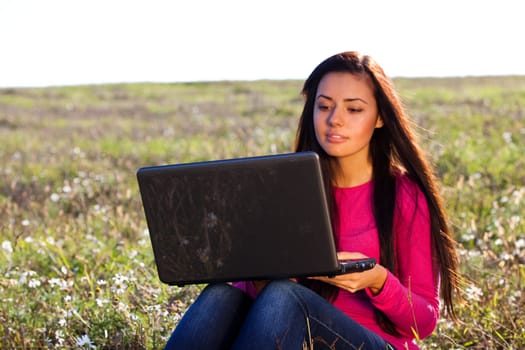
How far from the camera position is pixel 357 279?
286 cm

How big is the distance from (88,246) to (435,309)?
3325mm

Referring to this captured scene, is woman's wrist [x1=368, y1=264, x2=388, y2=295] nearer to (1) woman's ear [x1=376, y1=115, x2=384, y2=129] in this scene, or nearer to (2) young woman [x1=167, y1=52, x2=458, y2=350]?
(2) young woman [x1=167, y1=52, x2=458, y2=350]

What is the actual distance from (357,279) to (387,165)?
2.81ft

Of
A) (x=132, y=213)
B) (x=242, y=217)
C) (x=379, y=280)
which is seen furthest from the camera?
(x=132, y=213)

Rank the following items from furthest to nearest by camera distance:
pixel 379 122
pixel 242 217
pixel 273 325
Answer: pixel 379 122
pixel 273 325
pixel 242 217

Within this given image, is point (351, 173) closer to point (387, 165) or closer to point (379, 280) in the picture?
point (387, 165)

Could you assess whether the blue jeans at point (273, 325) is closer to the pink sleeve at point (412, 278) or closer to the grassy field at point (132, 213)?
the pink sleeve at point (412, 278)

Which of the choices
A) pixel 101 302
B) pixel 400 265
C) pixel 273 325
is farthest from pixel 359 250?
pixel 101 302

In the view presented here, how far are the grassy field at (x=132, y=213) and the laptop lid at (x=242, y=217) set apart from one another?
44.8 inches

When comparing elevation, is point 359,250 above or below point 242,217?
below

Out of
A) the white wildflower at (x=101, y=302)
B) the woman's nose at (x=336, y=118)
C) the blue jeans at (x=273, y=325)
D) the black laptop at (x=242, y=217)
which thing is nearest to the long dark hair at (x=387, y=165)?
the woman's nose at (x=336, y=118)

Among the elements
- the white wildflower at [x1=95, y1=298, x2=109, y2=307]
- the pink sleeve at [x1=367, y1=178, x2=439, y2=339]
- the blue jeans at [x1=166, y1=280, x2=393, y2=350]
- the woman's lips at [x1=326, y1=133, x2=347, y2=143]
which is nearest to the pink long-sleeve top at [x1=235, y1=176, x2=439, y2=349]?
the pink sleeve at [x1=367, y1=178, x2=439, y2=339]

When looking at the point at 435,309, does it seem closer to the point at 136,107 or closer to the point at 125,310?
the point at 125,310

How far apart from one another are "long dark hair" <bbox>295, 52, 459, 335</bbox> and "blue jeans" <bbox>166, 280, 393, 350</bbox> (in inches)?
11.7
